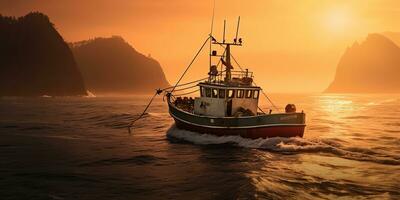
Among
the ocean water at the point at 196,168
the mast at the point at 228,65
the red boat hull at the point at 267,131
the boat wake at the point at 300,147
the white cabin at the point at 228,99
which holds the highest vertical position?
the mast at the point at 228,65

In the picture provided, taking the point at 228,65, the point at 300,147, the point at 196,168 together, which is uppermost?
the point at 228,65

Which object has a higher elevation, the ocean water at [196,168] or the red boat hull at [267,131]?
the red boat hull at [267,131]

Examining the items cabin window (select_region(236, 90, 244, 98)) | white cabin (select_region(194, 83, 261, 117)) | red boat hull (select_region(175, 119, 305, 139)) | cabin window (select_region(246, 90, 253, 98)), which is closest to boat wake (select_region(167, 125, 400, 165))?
red boat hull (select_region(175, 119, 305, 139))

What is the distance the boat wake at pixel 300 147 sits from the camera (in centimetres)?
3039

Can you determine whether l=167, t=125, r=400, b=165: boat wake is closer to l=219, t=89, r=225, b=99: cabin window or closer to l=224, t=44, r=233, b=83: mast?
l=219, t=89, r=225, b=99: cabin window

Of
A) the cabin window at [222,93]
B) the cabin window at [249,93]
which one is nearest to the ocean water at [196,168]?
the cabin window at [222,93]

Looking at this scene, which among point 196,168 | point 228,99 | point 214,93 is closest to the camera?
point 196,168

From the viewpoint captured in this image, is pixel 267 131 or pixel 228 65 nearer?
pixel 267 131

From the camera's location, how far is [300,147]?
33.3 metres

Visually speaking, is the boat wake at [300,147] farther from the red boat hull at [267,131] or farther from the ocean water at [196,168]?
the red boat hull at [267,131]

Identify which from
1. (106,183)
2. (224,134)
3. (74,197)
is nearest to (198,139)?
(224,134)

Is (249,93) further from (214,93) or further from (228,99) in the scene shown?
(214,93)

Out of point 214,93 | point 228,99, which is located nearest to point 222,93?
point 228,99

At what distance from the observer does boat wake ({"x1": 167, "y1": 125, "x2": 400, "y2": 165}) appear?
99.7 feet
